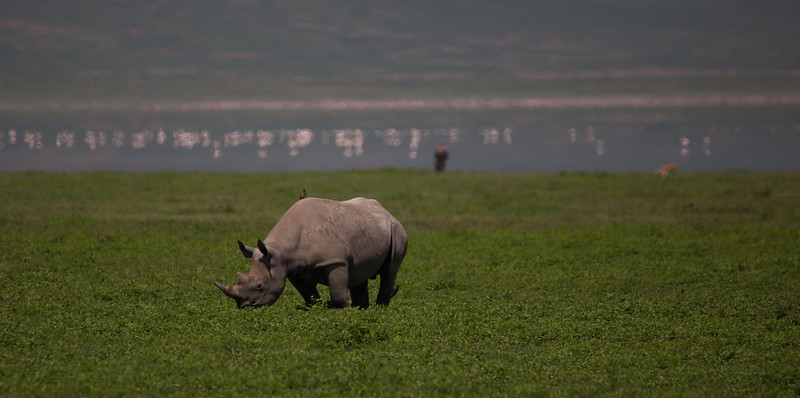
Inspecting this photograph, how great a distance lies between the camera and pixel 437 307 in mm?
19406

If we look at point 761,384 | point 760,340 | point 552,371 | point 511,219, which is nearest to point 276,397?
point 552,371

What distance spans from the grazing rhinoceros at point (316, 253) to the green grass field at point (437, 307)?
45cm

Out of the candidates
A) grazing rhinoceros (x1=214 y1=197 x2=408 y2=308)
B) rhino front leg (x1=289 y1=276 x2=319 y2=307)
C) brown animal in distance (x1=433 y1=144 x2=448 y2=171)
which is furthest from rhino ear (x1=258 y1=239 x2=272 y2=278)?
brown animal in distance (x1=433 y1=144 x2=448 y2=171)

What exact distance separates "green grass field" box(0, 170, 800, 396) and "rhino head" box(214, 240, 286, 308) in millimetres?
321

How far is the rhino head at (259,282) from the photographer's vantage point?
17.5m

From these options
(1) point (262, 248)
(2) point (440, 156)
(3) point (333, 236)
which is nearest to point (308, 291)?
(3) point (333, 236)

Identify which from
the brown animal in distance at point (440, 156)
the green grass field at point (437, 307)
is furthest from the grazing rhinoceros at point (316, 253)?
the brown animal in distance at point (440, 156)

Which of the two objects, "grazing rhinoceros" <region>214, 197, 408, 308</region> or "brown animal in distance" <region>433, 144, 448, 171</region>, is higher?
"brown animal in distance" <region>433, 144, 448, 171</region>

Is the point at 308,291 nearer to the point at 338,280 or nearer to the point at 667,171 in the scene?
the point at 338,280

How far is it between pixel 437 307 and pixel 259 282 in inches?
151

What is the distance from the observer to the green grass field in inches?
568

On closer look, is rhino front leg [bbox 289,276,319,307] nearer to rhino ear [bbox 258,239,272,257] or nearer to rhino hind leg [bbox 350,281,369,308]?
rhino hind leg [bbox 350,281,369,308]

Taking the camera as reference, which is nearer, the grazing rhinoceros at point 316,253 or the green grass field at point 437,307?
the green grass field at point 437,307

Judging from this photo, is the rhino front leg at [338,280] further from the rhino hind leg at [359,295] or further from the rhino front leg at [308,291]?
the rhino hind leg at [359,295]
